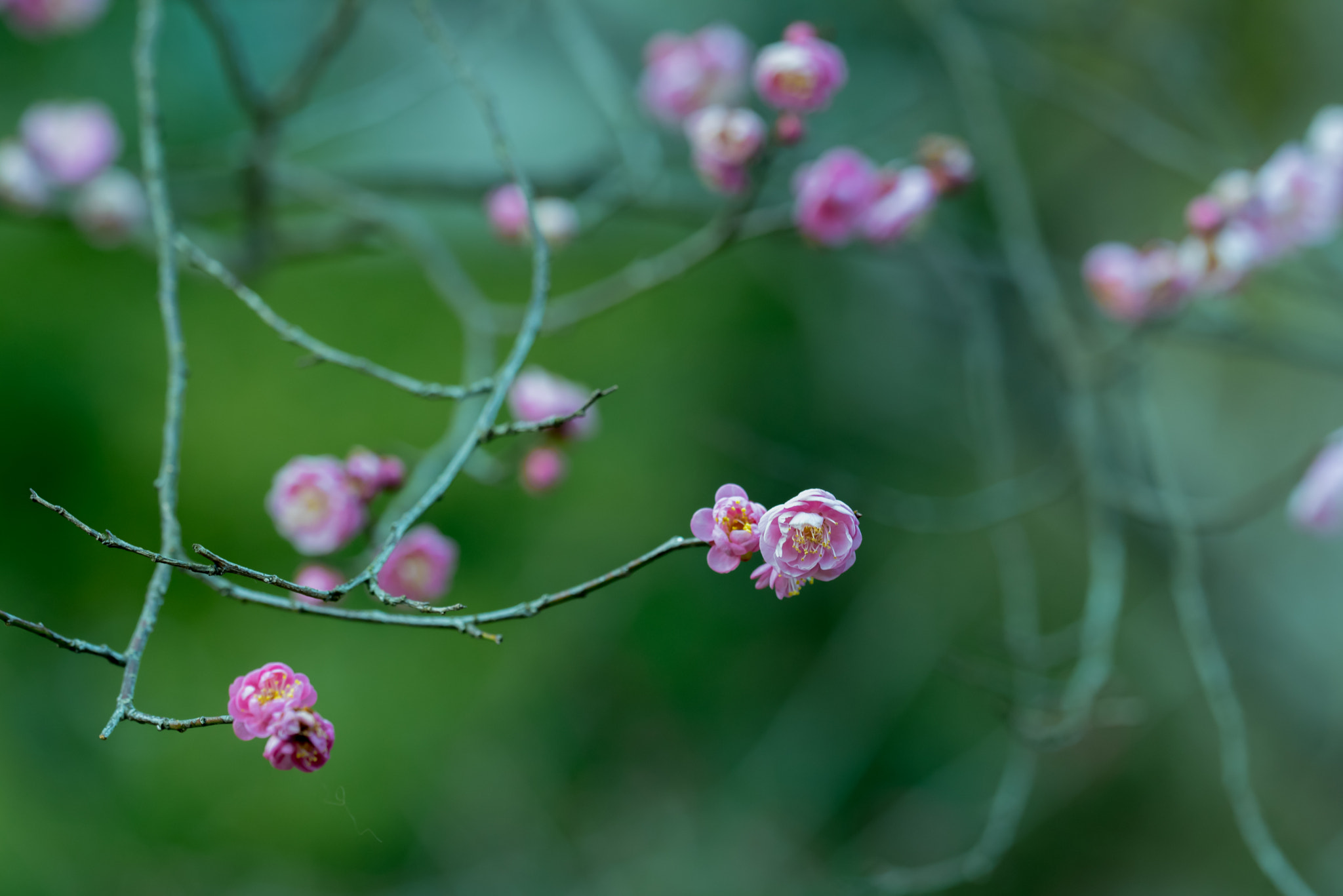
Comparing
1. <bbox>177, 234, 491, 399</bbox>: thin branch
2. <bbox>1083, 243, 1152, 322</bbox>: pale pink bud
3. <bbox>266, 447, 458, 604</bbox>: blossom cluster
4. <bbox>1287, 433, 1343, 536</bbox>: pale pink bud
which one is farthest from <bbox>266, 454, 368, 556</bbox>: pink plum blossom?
<bbox>1287, 433, 1343, 536</bbox>: pale pink bud

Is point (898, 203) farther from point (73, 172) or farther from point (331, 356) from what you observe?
point (73, 172)

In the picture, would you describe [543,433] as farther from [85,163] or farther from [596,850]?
[596,850]

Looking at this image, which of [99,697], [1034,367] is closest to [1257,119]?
[1034,367]

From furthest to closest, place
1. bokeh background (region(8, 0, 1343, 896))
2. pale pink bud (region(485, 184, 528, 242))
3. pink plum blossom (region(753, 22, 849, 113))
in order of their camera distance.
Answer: bokeh background (region(8, 0, 1343, 896))
pale pink bud (region(485, 184, 528, 242))
pink plum blossom (region(753, 22, 849, 113))

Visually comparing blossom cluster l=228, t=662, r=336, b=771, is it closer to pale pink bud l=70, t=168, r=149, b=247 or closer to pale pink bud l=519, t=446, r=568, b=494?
pale pink bud l=519, t=446, r=568, b=494

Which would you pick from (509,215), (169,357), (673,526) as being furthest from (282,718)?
(673,526)

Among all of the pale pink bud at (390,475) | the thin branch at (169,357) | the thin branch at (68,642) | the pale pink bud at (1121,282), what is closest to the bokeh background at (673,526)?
the pale pink bud at (1121,282)
